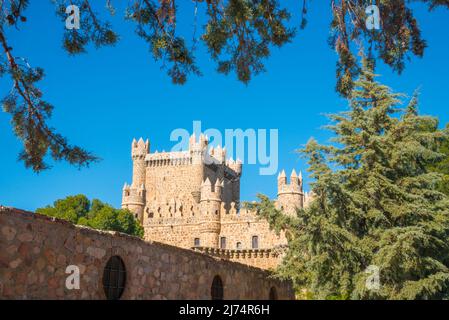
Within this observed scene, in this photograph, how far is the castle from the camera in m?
40.6

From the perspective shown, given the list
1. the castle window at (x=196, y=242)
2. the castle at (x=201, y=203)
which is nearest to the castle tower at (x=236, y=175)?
the castle at (x=201, y=203)

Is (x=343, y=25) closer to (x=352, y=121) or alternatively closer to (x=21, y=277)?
(x=21, y=277)

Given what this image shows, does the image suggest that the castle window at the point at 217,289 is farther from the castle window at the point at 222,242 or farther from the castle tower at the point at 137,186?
the castle tower at the point at 137,186

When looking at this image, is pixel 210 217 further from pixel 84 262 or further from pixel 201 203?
pixel 84 262

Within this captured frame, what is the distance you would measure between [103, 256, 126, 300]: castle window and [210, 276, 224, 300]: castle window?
10.9ft

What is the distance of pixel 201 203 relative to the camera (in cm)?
4456

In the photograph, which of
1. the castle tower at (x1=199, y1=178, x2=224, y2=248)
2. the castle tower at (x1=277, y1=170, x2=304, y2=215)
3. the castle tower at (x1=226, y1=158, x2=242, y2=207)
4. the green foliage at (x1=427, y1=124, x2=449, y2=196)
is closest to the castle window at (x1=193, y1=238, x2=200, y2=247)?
the castle tower at (x1=199, y1=178, x2=224, y2=248)

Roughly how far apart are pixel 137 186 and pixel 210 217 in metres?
15.7

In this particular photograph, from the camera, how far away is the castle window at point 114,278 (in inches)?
341

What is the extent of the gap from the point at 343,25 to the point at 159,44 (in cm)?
288

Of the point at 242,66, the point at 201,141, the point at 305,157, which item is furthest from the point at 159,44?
the point at 201,141

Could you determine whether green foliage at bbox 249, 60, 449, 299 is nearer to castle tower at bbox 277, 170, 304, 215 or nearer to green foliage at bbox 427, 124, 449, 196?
green foliage at bbox 427, 124, 449, 196

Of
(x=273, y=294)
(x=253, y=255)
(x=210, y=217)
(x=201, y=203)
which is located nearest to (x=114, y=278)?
(x=273, y=294)

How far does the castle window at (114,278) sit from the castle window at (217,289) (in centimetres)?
331
